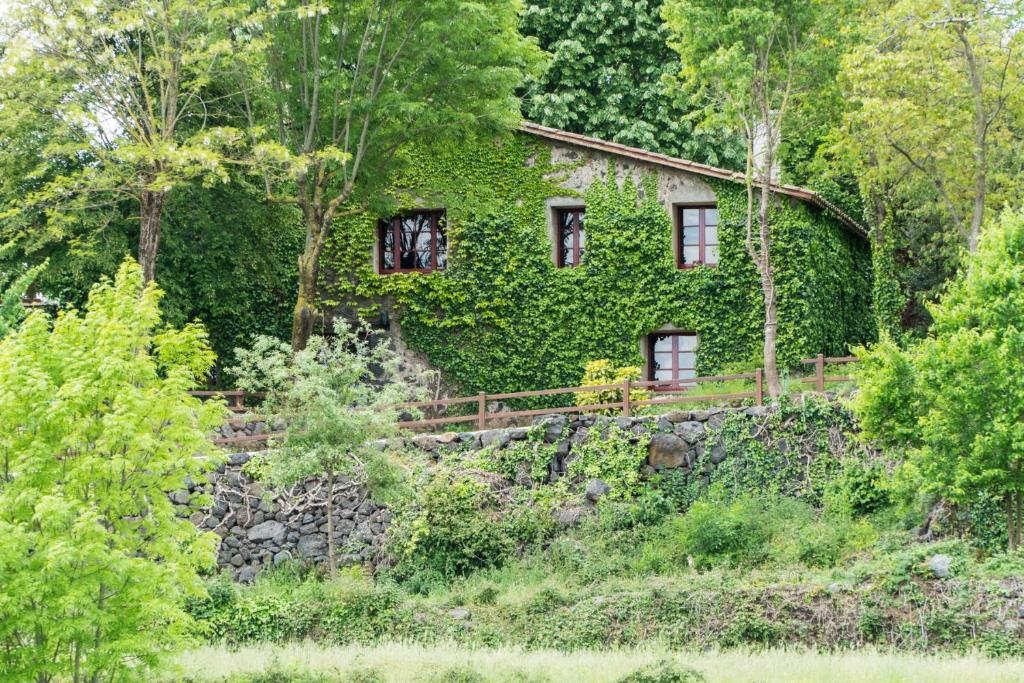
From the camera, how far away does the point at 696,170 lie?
102 ft

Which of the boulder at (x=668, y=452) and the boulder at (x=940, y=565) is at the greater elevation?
the boulder at (x=668, y=452)

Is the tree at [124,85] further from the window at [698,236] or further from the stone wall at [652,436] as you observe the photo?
Answer: the window at [698,236]

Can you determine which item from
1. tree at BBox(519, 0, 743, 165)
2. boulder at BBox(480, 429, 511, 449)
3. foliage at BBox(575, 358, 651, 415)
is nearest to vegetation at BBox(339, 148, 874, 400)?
foliage at BBox(575, 358, 651, 415)

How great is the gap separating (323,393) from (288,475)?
56.5 inches

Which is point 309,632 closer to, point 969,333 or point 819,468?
point 819,468

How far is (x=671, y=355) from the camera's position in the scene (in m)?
31.6

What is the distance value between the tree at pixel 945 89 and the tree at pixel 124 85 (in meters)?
12.2

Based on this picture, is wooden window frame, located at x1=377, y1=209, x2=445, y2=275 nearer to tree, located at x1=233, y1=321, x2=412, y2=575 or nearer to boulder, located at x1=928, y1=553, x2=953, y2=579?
tree, located at x1=233, y1=321, x2=412, y2=575

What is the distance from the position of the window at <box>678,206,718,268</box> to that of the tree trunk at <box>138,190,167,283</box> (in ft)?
37.5

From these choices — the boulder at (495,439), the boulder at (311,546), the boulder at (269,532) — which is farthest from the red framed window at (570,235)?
the boulder at (269,532)

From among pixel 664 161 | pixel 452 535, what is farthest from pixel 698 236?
pixel 452 535

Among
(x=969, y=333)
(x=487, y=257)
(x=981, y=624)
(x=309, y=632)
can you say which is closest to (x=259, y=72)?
(x=487, y=257)

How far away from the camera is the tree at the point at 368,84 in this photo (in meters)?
28.3

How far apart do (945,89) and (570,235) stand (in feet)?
31.6
